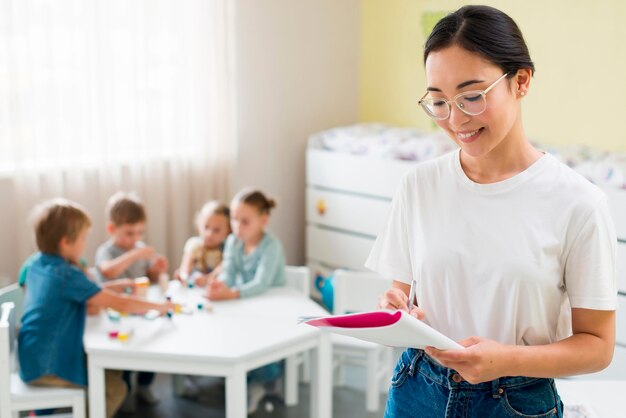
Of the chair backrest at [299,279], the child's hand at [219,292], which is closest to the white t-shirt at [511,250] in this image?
the child's hand at [219,292]

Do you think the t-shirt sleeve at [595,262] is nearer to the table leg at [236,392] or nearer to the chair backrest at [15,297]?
the table leg at [236,392]

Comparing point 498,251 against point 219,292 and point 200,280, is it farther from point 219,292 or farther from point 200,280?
point 200,280

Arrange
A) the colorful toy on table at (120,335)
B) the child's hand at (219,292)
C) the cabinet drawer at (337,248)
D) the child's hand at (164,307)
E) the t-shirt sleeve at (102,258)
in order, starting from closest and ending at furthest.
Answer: the colorful toy on table at (120,335) → the child's hand at (164,307) → the child's hand at (219,292) → the t-shirt sleeve at (102,258) → the cabinet drawer at (337,248)

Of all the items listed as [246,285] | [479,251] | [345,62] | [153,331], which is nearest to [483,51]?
[479,251]

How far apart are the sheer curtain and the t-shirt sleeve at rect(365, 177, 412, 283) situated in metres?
2.54

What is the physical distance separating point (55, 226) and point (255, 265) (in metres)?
0.85

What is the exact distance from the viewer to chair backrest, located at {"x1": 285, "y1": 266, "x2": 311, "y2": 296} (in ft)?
10.7

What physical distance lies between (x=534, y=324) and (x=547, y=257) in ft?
0.38

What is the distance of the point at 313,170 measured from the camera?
4.46 metres

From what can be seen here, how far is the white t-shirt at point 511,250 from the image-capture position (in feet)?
4.17

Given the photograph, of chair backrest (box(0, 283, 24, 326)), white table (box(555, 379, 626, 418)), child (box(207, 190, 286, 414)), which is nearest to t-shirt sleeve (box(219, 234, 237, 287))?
child (box(207, 190, 286, 414))

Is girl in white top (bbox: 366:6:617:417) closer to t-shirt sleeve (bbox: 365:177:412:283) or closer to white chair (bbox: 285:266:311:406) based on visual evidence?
t-shirt sleeve (bbox: 365:177:412:283)

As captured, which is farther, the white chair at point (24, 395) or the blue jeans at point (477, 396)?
the white chair at point (24, 395)

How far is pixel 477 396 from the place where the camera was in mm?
1356
